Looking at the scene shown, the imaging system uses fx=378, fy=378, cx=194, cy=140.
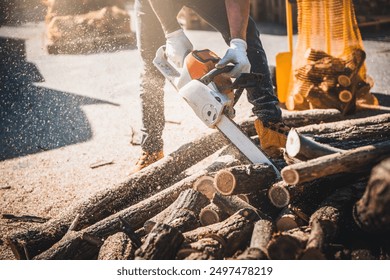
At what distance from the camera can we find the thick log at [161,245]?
1585 millimetres

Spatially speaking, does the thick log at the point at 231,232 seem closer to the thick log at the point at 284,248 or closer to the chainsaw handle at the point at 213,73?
the thick log at the point at 284,248

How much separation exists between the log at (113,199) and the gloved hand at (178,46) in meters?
0.63

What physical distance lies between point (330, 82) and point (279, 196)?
1915 mm

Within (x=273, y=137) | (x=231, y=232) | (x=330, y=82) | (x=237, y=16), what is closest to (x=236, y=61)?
(x=237, y=16)

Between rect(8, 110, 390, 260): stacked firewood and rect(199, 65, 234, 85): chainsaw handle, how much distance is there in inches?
19.5

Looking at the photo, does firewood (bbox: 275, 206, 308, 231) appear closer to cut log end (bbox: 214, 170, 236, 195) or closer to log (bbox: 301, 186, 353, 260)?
log (bbox: 301, 186, 353, 260)

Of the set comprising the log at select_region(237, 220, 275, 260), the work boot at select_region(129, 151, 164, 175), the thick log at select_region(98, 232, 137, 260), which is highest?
the log at select_region(237, 220, 275, 260)

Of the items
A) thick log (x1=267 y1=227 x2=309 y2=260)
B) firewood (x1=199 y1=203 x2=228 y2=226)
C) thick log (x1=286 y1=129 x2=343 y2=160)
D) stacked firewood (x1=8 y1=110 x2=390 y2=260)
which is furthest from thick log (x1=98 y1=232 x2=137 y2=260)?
thick log (x1=286 y1=129 x2=343 y2=160)

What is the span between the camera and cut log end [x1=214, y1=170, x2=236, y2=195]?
178cm

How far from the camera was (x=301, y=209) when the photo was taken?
1772mm

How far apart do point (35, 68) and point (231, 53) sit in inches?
134

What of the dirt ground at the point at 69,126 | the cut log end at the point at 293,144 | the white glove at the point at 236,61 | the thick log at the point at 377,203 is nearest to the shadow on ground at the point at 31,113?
the dirt ground at the point at 69,126
